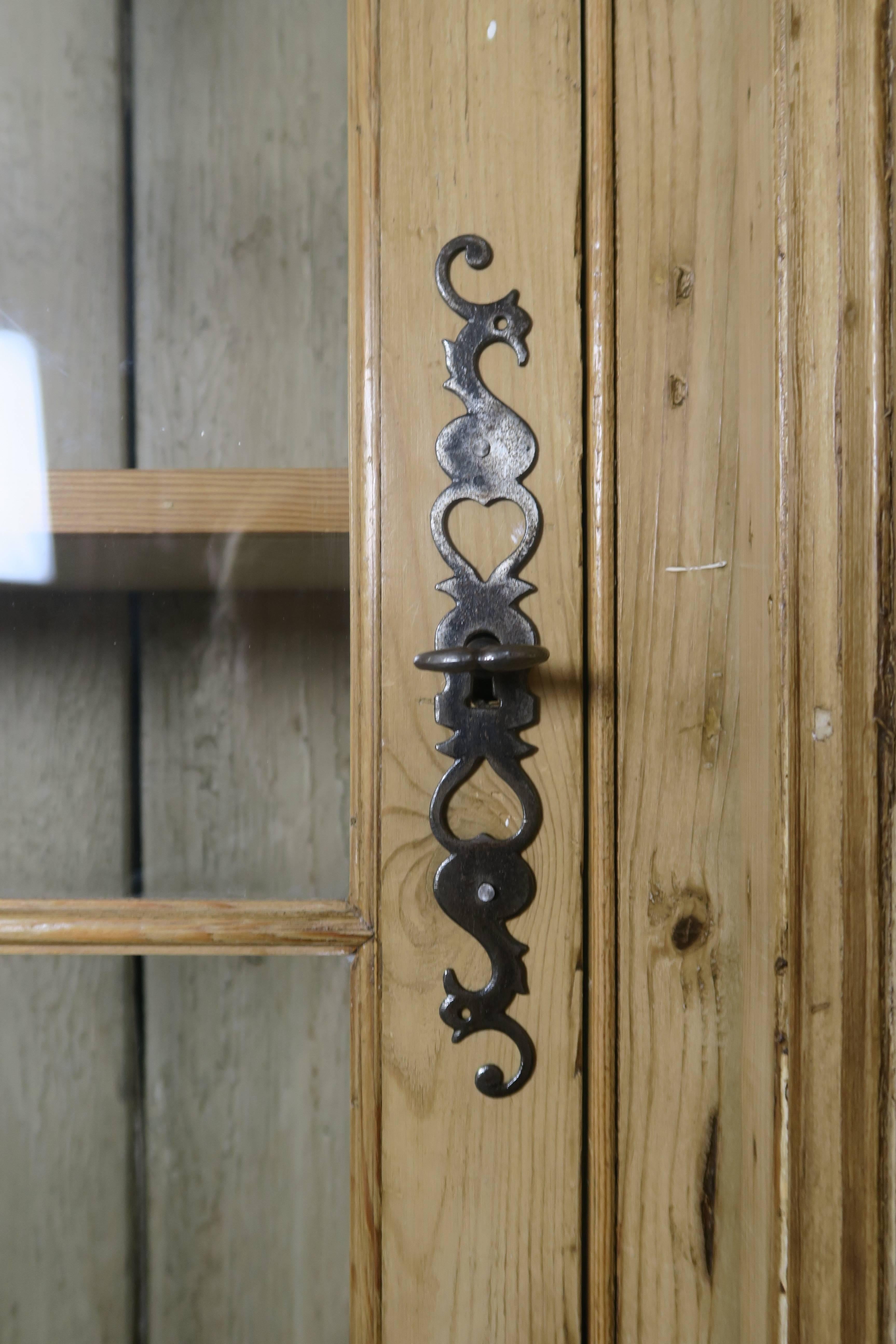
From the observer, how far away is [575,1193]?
0.38 meters

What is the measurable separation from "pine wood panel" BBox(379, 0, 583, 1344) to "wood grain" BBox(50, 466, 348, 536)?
0.03 m

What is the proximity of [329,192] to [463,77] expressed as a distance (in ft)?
0.26

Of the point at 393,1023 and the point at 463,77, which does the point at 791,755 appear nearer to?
the point at 393,1023

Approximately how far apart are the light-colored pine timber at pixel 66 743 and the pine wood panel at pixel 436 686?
133 millimetres

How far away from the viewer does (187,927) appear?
0.40 m

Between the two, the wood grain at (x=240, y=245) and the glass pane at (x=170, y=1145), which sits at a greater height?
the wood grain at (x=240, y=245)

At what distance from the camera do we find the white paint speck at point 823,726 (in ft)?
1.08

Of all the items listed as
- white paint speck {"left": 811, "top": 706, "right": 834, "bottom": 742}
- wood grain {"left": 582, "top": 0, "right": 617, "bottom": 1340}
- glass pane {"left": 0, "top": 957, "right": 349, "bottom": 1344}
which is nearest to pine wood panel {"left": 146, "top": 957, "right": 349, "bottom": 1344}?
glass pane {"left": 0, "top": 957, "right": 349, "bottom": 1344}

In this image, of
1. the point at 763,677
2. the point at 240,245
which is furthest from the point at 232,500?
the point at 763,677

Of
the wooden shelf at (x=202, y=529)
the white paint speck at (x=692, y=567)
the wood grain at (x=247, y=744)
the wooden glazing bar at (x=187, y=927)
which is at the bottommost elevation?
the wooden glazing bar at (x=187, y=927)

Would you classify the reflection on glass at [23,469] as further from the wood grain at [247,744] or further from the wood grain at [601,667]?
the wood grain at [601,667]

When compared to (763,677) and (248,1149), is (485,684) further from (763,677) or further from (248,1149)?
(248,1149)

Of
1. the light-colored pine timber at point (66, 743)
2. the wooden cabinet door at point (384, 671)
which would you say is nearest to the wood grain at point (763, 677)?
the wooden cabinet door at point (384, 671)

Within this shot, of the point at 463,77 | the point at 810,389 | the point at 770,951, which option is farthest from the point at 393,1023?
the point at 463,77
